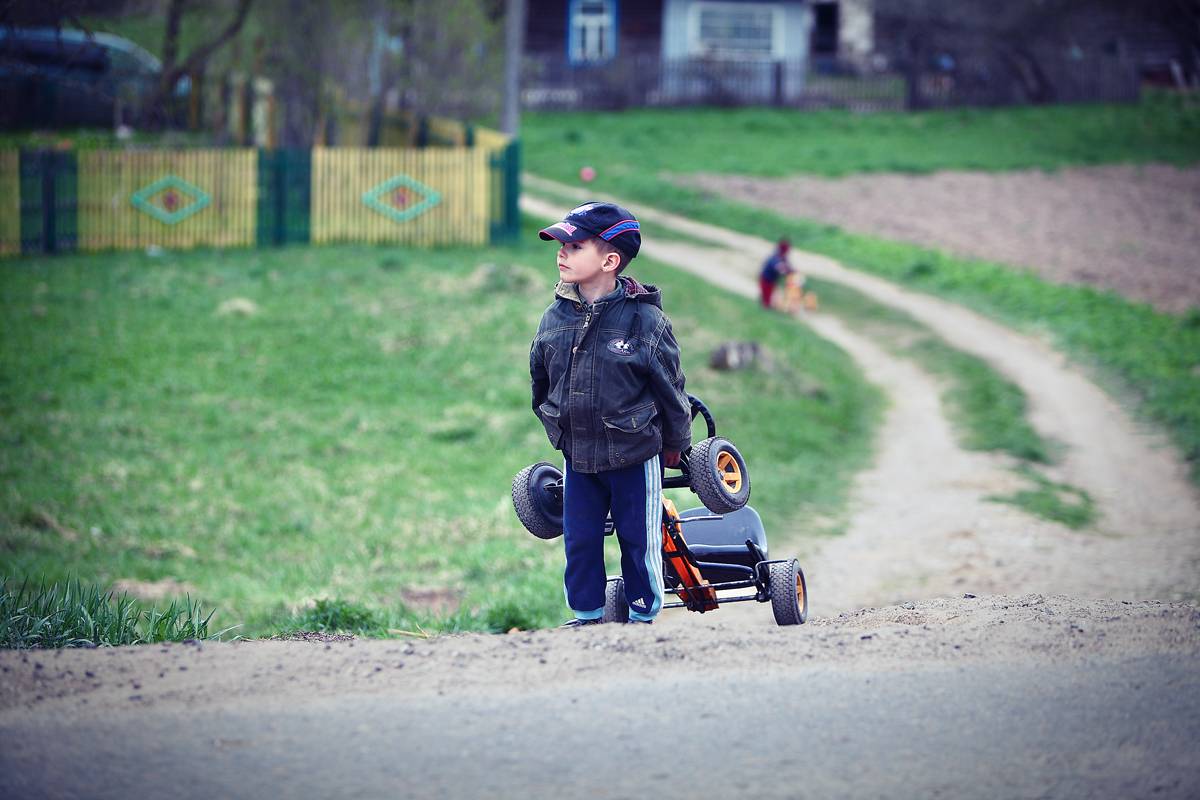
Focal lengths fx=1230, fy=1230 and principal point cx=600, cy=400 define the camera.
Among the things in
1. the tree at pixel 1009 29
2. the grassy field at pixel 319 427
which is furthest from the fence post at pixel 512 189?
the tree at pixel 1009 29

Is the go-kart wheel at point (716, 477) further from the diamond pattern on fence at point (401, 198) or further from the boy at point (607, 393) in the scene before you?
the diamond pattern on fence at point (401, 198)

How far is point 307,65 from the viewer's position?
21266 mm

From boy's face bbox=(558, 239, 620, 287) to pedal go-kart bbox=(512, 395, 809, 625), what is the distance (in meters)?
0.59

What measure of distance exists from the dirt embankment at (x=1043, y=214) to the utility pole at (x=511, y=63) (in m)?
5.94

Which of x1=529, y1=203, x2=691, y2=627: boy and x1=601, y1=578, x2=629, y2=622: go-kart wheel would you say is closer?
x1=529, y1=203, x2=691, y2=627: boy

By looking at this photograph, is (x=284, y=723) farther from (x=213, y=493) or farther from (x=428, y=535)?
(x=213, y=493)

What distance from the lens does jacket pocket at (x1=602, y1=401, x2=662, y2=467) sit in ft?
14.2

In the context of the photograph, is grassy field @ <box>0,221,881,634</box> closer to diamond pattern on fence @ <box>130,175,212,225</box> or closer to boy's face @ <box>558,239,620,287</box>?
diamond pattern on fence @ <box>130,175,212,225</box>

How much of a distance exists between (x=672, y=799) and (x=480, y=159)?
16832 mm

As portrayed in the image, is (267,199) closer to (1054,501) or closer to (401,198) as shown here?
(401,198)

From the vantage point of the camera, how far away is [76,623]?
4.75 m

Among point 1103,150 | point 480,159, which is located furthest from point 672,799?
point 1103,150

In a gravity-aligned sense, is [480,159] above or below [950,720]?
above

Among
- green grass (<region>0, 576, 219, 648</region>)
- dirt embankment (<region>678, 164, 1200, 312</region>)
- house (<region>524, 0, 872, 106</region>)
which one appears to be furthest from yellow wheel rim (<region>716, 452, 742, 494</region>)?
house (<region>524, 0, 872, 106</region>)
